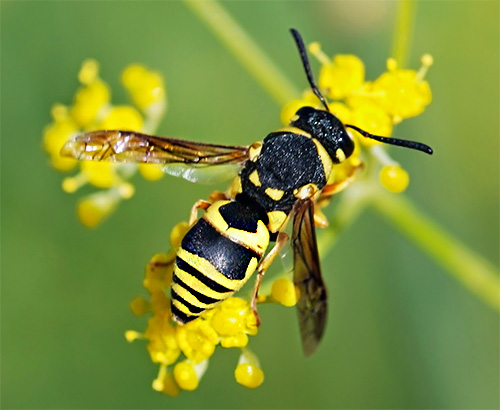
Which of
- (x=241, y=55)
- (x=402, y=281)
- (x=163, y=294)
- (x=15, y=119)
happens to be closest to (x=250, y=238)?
(x=163, y=294)

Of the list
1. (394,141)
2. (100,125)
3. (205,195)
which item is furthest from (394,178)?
(205,195)

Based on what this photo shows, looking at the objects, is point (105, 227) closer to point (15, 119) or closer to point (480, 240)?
point (15, 119)

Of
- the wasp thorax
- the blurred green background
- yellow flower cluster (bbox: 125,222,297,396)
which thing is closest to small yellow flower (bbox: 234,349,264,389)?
yellow flower cluster (bbox: 125,222,297,396)

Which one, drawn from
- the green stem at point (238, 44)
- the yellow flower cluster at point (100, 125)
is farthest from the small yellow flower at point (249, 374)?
the green stem at point (238, 44)

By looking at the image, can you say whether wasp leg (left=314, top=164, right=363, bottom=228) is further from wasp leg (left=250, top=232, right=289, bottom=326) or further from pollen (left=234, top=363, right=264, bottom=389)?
pollen (left=234, top=363, right=264, bottom=389)

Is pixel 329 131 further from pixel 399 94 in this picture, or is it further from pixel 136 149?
pixel 136 149
